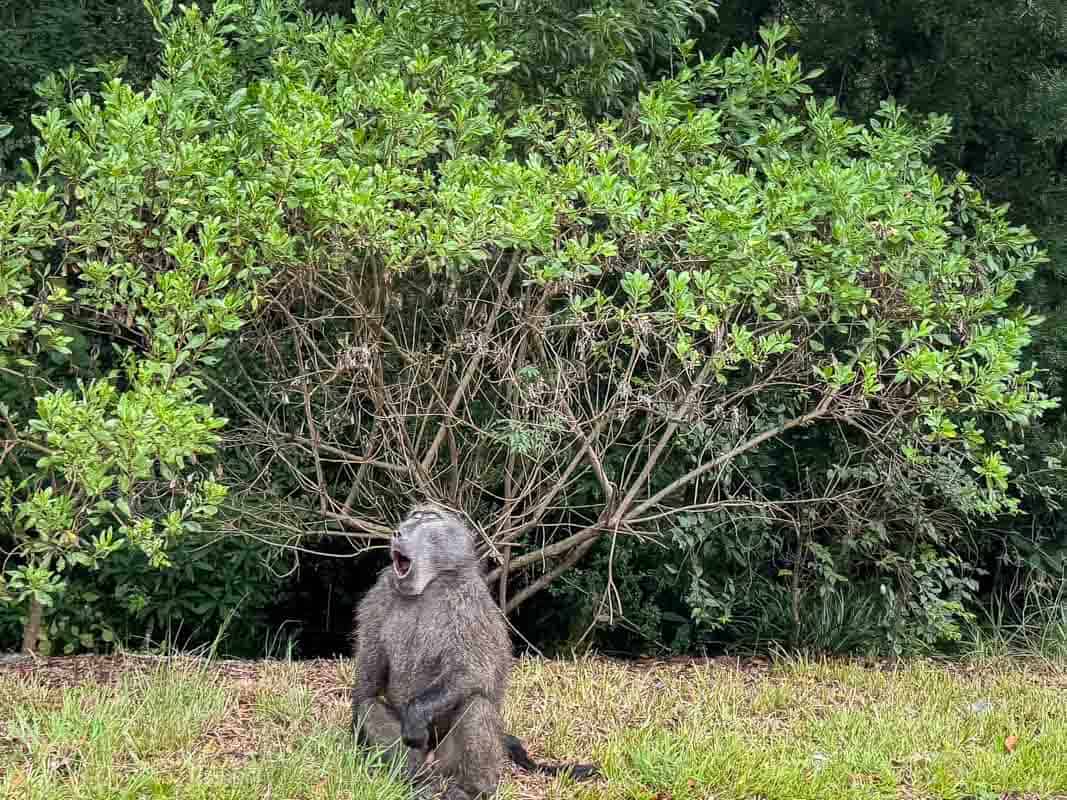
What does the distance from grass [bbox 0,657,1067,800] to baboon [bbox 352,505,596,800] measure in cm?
18

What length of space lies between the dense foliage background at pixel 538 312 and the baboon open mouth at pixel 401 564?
4.16 ft

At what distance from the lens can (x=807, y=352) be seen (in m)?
7.60

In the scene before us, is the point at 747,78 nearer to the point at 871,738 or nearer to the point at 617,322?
the point at 617,322

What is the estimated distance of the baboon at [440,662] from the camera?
4.82 m

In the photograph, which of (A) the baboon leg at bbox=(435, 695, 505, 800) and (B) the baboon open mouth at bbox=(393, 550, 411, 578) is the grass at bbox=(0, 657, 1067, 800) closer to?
(A) the baboon leg at bbox=(435, 695, 505, 800)

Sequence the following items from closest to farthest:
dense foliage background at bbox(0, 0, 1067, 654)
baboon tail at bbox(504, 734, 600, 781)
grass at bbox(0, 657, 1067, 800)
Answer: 1. grass at bbox(0, 657, 1067, 800)
2. baboon tail at bbox(504, 734, 600, 781)
3. dense foliage background at bbox(0, 0, 1067, 654)

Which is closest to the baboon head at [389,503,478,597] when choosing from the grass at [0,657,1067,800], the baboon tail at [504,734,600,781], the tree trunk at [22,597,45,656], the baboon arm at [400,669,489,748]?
the baboon arm at [400,669,489,748]

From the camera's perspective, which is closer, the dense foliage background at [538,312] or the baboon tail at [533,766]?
the baboon tail at [533,766]

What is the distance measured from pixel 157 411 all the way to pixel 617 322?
2904 millimetres

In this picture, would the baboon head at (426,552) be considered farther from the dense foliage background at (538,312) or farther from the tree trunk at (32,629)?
the tree trunk at (32,629)

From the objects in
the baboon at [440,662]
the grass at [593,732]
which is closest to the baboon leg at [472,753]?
the baboon at [440,662]

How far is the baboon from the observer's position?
4.82 m

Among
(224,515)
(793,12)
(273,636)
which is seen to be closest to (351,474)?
(224,515)

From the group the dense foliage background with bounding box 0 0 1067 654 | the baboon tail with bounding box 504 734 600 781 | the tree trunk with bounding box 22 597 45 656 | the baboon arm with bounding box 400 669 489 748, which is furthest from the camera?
the tree trunk with bounding box 22 597 45 656
